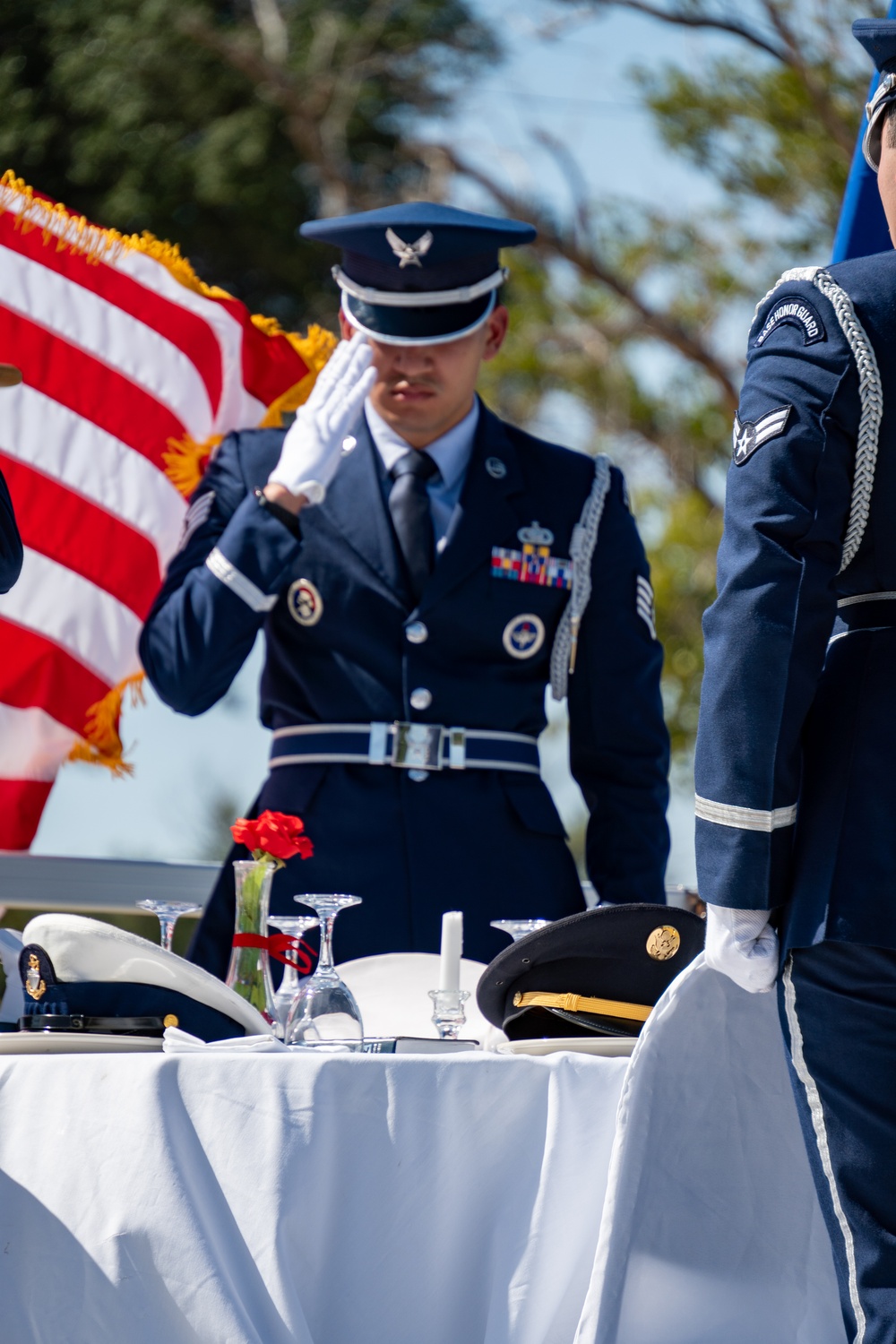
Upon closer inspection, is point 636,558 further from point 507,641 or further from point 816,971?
point 816,971

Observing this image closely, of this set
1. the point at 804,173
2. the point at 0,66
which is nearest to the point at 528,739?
the point at 804,173

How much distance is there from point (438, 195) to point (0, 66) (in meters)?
3.17

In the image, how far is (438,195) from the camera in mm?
12367

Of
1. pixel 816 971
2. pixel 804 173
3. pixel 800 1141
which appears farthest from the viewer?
pixel 804 173

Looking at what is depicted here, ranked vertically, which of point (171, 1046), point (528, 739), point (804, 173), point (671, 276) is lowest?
point (671, 276)

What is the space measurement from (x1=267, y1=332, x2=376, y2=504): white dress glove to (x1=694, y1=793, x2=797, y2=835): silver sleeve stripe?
3.79ft

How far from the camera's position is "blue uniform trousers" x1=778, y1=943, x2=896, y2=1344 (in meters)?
1.82

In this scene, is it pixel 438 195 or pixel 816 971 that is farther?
pixel 438 195

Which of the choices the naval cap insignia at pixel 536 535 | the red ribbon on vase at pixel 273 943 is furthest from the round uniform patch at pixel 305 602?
the red ribbon on vase at pixel 273 943

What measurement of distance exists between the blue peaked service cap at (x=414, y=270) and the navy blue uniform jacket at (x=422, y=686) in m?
0.20

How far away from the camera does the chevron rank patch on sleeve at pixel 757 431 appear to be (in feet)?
6.32

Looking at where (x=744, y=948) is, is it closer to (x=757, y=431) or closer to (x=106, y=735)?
(x=757, y=431)

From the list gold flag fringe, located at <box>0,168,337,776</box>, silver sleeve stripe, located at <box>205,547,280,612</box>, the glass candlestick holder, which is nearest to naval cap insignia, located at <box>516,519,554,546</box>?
silver sleeve stripe, located at <box>205,547,280,612</box>

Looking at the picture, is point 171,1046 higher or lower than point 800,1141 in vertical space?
higher
